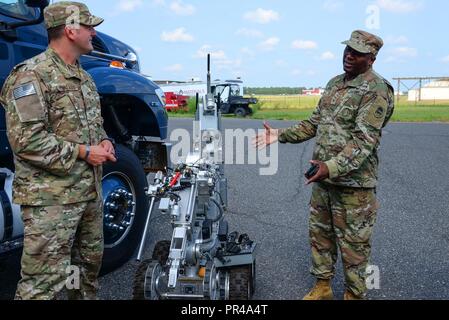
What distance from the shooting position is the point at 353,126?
11.0 feet

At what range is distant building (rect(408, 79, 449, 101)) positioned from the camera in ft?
181

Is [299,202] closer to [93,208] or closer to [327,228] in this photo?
[327,228]

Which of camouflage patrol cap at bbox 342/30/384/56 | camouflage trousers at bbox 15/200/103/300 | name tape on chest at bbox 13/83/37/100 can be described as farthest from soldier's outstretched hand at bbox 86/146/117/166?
camouflage patrol cap at bbox 342/30/384/56

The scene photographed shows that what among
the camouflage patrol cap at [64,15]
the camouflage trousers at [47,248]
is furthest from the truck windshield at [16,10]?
the camouflage trousers at [47,248]

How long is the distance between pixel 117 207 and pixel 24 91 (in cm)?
176

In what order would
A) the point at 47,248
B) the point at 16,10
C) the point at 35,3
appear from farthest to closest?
the point at 16,10
the point at 35,3
the point at 47,248

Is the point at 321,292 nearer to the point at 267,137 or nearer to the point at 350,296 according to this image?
the point at 350,296

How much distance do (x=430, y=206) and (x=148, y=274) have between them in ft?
15.5

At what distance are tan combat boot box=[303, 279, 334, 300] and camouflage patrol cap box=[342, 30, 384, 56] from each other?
1.78 metres

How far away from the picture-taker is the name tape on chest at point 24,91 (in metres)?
2.57

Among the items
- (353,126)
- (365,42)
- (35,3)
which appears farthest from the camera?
(353,126)

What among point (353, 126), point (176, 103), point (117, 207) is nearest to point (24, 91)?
point (117, 207)

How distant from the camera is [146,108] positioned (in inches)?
186
